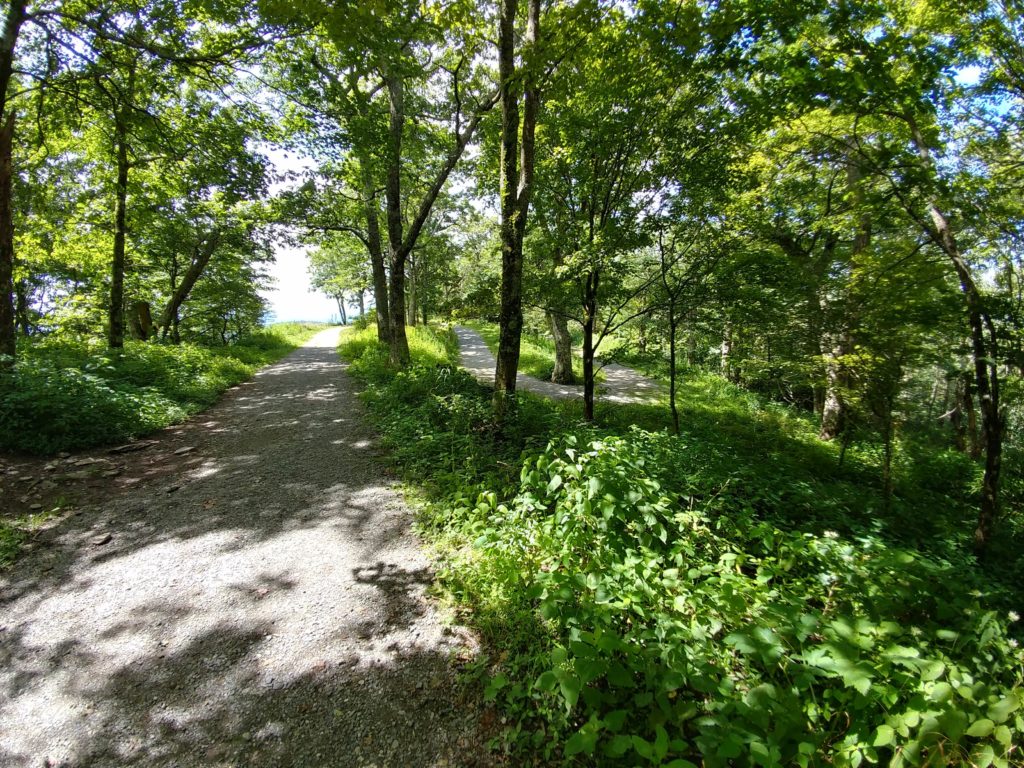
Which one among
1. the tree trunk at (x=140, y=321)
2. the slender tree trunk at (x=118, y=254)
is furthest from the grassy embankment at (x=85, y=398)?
the tree trunk at (x=140, y=321)

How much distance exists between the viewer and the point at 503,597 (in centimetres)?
303

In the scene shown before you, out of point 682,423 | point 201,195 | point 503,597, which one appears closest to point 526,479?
point 503,597

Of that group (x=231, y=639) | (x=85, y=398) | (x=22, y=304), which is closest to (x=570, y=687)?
(x=231, y=639)

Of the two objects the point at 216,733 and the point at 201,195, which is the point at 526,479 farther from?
the point at 201,195

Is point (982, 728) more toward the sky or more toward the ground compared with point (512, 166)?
more toward the ground

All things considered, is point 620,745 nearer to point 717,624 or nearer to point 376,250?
point 717,624

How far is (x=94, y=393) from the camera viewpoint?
6.31 metres

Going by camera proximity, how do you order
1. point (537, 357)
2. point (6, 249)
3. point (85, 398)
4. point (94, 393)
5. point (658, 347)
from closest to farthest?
point (85, 398)
point (94, 393)
point (6, 249)
point (658, 347)
point (537, 357)

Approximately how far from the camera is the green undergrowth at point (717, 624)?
1.64m

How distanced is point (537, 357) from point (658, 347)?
31.2 ft

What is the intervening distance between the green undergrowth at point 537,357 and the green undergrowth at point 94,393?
20.1 feet

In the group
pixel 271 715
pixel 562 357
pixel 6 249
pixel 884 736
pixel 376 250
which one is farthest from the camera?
pixel 562 357

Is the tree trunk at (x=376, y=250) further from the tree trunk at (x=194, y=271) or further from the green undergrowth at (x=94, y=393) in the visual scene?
the tree trunk at (x=194, y=271)

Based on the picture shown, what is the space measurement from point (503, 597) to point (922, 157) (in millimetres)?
6353
